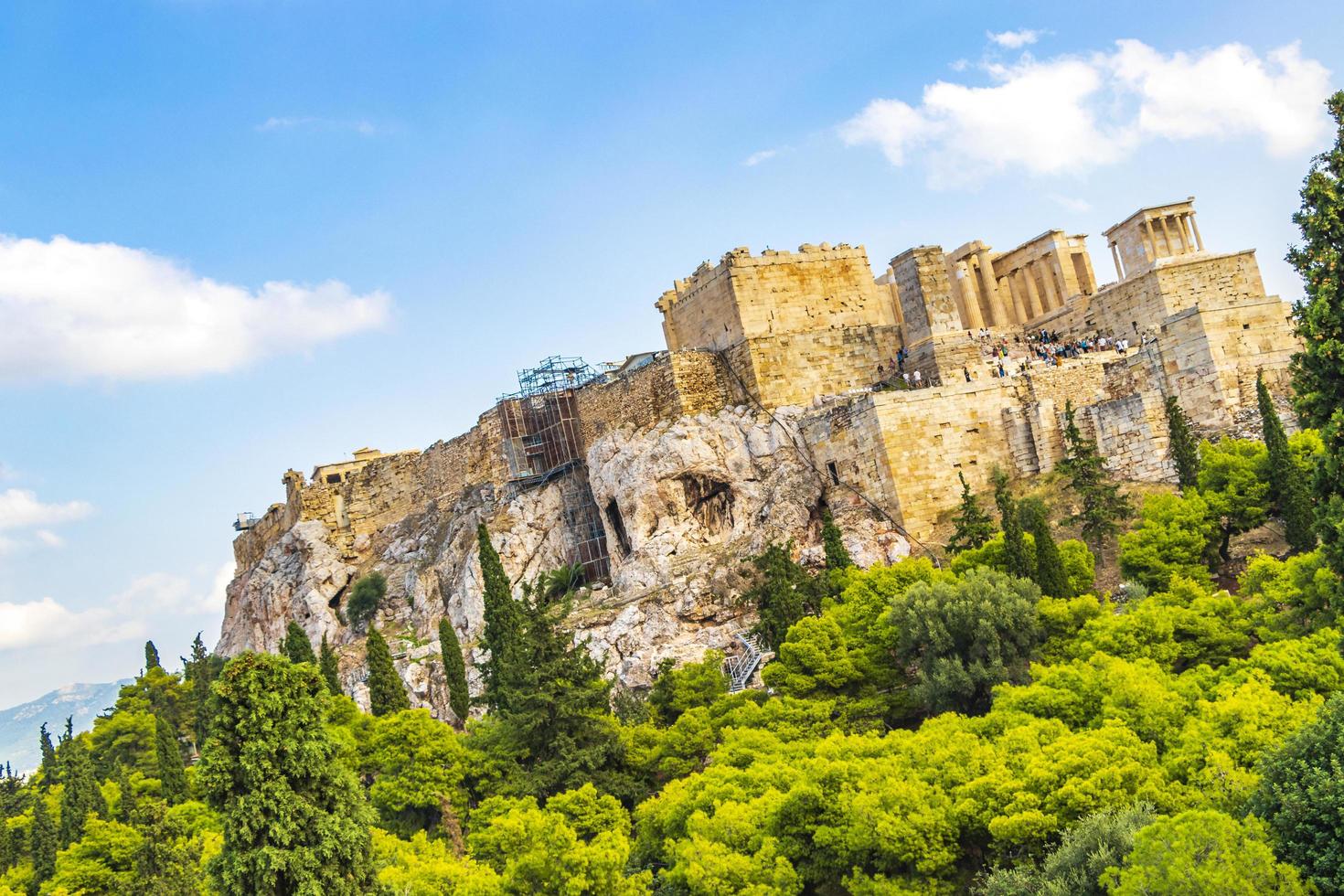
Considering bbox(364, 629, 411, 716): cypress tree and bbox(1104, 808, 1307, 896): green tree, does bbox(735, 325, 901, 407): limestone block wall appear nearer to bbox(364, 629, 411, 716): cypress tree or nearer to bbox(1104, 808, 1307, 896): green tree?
bbox(364, 629, 411, 716): cypress tree

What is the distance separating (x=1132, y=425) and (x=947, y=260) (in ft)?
40.2

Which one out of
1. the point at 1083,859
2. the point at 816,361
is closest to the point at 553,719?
the point at 1083,859

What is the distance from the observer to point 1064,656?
27109mm

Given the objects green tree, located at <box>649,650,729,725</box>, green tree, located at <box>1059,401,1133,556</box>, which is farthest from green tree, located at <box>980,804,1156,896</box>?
green tree, located at <box>1059,401,1133,556</box>

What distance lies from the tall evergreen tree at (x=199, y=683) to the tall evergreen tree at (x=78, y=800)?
3088 millimetres

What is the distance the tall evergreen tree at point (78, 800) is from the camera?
120 ft

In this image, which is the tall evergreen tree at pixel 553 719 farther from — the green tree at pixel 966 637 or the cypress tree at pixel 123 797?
the cypress tree at pixel 123 797

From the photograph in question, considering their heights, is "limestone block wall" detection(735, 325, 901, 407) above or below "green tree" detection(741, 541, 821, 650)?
above

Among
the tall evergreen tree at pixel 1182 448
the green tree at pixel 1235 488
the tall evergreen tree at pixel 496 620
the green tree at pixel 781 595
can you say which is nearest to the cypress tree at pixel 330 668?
the tall evergreen tree at pixel 496 620

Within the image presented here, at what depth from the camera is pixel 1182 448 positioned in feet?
102

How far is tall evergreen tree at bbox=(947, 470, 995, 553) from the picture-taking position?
32.2m

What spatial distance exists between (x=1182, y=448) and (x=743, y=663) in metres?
11.4

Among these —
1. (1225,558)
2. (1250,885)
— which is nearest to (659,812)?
(1250,885)

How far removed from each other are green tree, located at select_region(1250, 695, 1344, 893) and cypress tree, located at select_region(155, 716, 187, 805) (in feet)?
92.4
